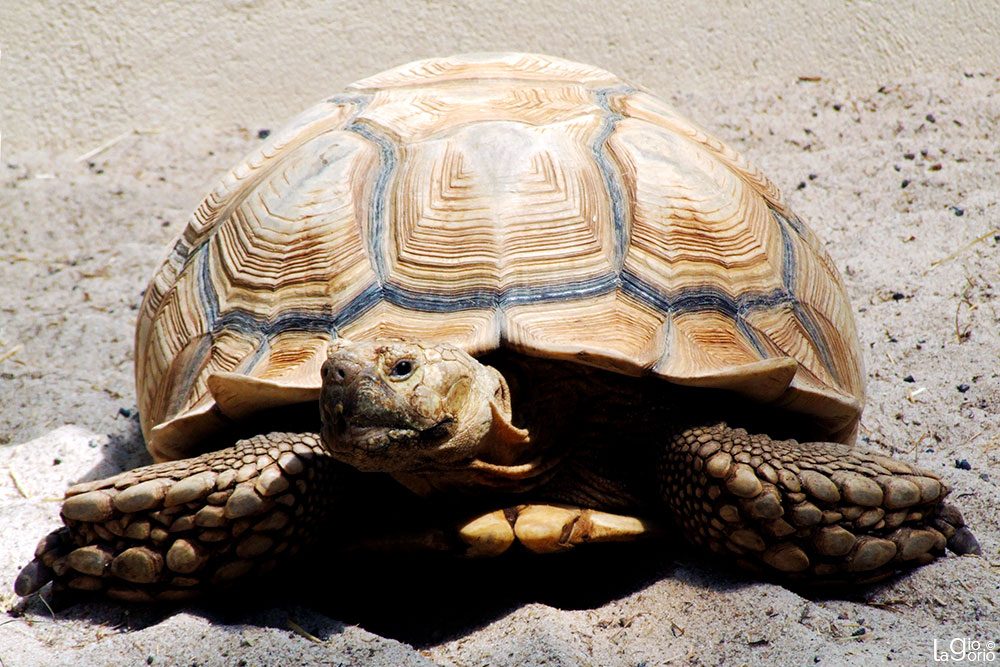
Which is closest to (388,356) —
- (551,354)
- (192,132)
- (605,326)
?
(551,354)

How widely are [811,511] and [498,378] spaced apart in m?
0.81

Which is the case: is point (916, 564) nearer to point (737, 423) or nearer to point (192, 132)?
point (737, 423)

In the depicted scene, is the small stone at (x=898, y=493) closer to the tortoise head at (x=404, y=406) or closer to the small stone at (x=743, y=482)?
the small stone at (x=743, y=482)

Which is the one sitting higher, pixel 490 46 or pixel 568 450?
pixel 490 46

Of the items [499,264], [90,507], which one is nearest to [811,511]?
[499,264]

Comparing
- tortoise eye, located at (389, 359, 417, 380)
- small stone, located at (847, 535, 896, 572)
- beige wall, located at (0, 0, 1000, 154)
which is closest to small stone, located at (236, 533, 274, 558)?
tortoise eye, located at (389, 359, 417, 380)

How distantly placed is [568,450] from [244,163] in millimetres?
1486

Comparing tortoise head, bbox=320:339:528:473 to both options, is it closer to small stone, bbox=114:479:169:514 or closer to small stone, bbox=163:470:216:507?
small stone, bbox=163:470:216:507

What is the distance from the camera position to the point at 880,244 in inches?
169

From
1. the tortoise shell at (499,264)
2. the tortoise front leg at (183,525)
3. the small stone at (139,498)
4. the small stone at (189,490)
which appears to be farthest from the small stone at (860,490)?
the small stone at (139,498)

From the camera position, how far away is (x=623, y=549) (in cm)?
267

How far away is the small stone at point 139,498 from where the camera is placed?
236 cm

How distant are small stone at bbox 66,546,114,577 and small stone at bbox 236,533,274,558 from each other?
31 centimetres

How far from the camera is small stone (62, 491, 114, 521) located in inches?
93.7
